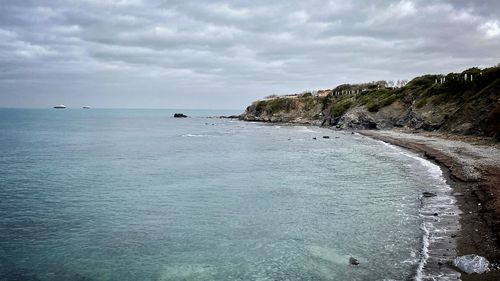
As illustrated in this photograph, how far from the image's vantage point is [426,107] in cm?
7912

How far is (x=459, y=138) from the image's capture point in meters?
56.1

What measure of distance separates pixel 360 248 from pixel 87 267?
1184 cm

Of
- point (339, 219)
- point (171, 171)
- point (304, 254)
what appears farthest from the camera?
point (171, 171)

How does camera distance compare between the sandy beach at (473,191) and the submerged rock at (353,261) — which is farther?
the sandy beach at (473,191)

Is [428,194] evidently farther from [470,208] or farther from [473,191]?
[470,208]

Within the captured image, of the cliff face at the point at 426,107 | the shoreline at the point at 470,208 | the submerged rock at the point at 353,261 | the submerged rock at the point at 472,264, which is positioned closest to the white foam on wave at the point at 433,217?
the shoreline at the point at 470,208

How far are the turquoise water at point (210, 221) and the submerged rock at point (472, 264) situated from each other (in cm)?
161

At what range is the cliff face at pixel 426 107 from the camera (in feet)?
197

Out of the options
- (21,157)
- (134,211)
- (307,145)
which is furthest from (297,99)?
(134,211)

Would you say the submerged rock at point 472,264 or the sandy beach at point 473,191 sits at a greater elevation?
the sandy beach at point 473,191

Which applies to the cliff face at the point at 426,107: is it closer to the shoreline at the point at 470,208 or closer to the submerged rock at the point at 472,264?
the shoreline at the point at 470,208

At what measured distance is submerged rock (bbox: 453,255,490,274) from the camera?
573 inches

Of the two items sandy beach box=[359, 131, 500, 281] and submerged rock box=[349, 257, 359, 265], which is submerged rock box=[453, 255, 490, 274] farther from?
submerged rock box=[349, 257, 359, 265]

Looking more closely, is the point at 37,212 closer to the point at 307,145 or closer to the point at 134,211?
the point at 134,211
